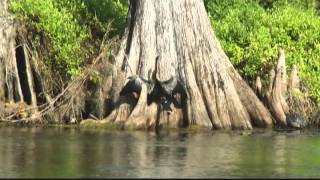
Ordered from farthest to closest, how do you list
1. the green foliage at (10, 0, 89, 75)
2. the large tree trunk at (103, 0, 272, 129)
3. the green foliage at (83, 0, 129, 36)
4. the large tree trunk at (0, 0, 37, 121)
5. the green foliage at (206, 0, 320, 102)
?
1. the green foliage at (83, 0, 129, 36)
2. the green foliage at (206, 0, 320, 102)
3. the green foliage at (10, 0, 89, 75)
4. the large tree trunk at (0, 0, 37, 121)
5. the large tree trunk at (103, 0, 272, 129)

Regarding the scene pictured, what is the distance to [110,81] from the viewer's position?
3134 cm

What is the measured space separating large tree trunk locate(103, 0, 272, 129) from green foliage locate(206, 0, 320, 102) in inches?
112

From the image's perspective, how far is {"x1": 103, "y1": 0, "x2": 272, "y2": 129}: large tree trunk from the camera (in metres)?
30.3

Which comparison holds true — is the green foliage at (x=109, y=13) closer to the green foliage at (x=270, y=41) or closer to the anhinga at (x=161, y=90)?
the green foliage at (x=270, y=41)

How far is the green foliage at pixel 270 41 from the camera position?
3472cm

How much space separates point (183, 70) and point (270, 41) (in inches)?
238

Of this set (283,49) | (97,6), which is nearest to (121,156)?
(283,49)

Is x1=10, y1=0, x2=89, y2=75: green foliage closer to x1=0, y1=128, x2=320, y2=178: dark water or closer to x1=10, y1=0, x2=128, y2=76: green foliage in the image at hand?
x1=10, y1=0, x2=128, y2=76: green foliage

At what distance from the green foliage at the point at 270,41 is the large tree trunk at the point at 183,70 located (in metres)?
2.85

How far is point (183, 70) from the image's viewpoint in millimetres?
31109

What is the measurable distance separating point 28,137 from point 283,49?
12.3 m

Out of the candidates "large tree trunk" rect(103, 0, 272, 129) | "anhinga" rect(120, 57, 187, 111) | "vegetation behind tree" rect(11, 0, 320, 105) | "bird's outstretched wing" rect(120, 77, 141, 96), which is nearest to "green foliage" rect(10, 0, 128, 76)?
"vegetation behind tree" rect(11, 0, 320, 105)

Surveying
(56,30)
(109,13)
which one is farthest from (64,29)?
(109,13)

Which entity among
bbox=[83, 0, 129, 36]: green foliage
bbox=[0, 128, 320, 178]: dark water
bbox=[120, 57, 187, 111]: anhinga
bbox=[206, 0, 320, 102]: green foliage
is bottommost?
bbox=[0, 128, 320, 178]: dark water
